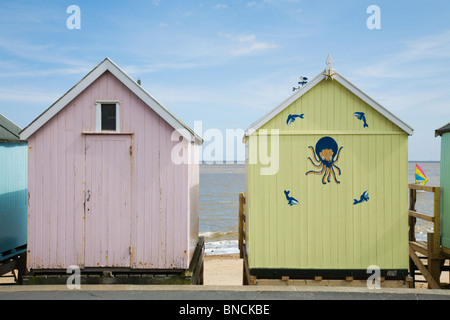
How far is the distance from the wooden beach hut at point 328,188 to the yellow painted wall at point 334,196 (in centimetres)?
2

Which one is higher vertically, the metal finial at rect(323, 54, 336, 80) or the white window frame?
the metal finial at rect(323, 54, 336, 80)

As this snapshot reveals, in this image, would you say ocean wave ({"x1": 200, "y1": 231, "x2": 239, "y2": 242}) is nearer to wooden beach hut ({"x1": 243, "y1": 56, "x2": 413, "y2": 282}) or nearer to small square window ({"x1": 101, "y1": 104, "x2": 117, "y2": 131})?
wooden beach hut ({"x1": 243, "y1": 56, "x2": 413, "y2": 282})

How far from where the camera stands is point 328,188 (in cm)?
835

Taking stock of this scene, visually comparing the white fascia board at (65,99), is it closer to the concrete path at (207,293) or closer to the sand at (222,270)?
the concrete path at (207,293)

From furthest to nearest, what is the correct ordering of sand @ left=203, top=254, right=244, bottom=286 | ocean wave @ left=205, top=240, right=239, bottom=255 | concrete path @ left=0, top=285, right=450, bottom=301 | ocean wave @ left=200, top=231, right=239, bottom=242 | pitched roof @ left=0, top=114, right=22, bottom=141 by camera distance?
ocean wave @ left=200, top=231, right=239, bottom=242
ocean wave @ left=205, top=240, right=239, bottom=255
sand @ left=203, top=254, right=244, bottom=286
pitched roof @ left=0, top=114, right=22, bottom=141
concrete path @ left=0, top=285, right=450, bottom=301

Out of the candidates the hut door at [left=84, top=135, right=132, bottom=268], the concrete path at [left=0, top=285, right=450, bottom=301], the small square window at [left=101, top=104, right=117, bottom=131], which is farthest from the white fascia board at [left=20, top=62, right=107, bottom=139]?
the concrete path at [left=0, top=285, right=450, bottom=301]

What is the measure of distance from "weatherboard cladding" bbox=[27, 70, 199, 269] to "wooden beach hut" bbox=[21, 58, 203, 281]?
0.07 feet

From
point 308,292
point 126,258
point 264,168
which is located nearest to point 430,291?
point 308,292

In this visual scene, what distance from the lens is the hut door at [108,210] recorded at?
805 cm

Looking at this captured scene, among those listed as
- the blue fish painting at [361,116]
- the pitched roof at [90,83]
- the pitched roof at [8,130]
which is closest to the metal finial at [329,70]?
the blue fish painting at [361,116]

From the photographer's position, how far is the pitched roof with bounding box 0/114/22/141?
10508mm
